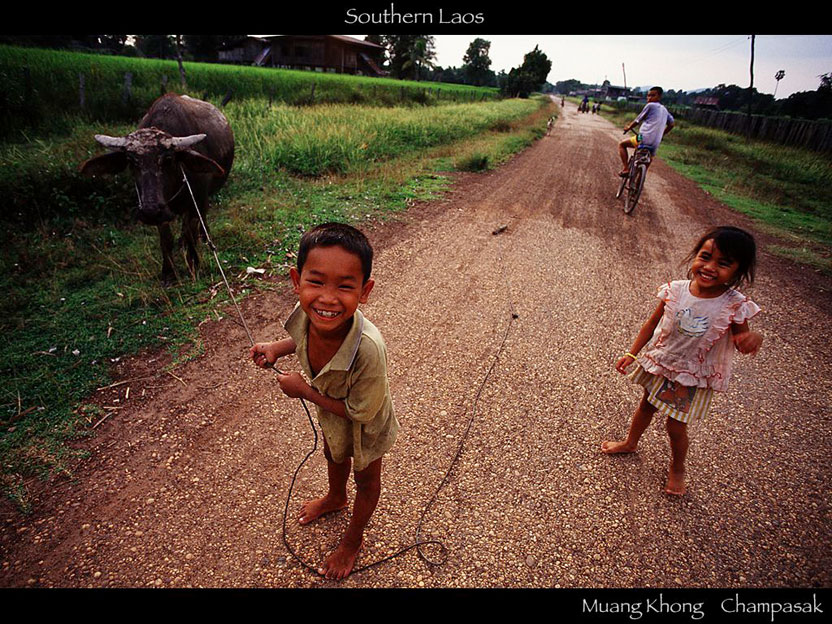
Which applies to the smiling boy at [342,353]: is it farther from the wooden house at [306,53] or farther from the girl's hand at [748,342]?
the wooden house at [306,53]

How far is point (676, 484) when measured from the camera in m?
2.43

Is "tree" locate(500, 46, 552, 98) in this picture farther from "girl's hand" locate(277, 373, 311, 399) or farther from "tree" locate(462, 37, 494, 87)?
"girl's hand" locate(277, 373, 311, 399)

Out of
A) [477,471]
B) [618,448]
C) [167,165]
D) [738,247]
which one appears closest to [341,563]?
[477,471]

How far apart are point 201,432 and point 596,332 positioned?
3.72 meters

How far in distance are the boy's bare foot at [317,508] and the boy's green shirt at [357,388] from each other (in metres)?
0.57

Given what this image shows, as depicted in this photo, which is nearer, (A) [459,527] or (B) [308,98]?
(A) [459,527]

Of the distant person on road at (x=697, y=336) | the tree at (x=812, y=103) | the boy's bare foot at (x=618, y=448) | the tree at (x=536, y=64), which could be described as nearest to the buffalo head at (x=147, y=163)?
the distant person on road at (x=697, y=336)

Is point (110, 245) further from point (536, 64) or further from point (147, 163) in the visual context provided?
point (536, 64)

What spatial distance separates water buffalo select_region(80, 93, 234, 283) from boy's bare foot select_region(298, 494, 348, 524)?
3333 mm

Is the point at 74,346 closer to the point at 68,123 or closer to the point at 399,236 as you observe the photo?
the point at 399,236

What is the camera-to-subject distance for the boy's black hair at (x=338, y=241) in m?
1.40

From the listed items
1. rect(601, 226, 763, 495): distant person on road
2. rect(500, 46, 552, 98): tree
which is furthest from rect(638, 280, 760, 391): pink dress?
rect(500, 46, 552, 98): tree
